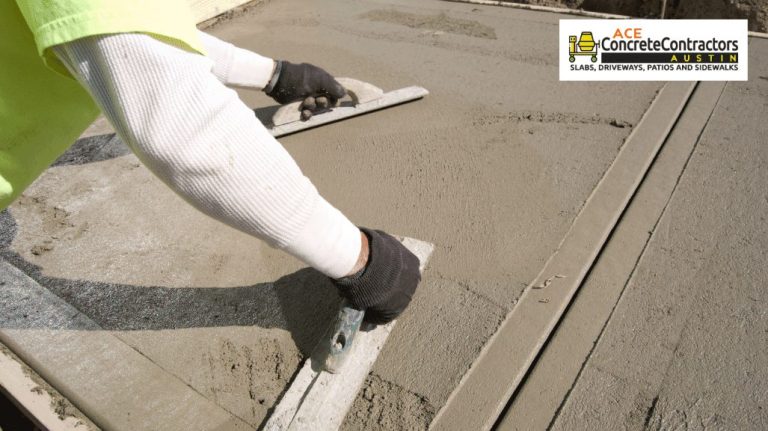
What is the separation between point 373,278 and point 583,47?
2.58 m

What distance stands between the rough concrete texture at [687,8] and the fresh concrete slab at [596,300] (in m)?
2.37

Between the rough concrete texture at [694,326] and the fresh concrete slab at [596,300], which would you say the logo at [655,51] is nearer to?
the fresh concrete slab at [596,300]

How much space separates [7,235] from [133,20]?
1817 mm

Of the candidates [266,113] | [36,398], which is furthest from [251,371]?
[266,113]

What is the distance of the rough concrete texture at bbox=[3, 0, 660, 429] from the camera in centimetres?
159

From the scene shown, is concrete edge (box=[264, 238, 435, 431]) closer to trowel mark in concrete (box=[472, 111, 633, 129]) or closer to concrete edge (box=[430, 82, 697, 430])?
concrete edge (box=[430, 82, 697, 430])

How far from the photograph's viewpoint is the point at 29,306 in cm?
183

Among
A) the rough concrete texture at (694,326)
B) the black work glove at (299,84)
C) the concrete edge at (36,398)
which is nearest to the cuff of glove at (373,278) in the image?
the rough concrete texture at (694,326)

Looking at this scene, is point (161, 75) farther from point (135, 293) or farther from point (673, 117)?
point (673, 117)

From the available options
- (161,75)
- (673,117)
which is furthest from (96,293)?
(673,117)

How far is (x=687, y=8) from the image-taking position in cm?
452

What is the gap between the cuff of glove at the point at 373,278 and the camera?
1329 millimetres

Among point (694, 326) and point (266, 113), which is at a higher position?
point (266, 113)

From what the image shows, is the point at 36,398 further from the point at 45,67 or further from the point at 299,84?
the point at 299,84
